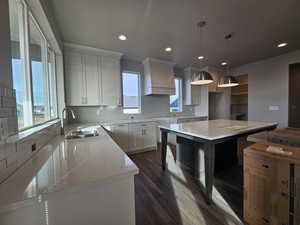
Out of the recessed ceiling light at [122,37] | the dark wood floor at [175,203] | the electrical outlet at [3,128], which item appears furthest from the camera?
the recessed ceiling light at [122,37]

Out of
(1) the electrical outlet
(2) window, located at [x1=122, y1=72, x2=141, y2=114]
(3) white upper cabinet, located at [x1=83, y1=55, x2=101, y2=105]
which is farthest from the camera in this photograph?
(2) window, located at [x1=122, y1=72, x2=141, y2=114]

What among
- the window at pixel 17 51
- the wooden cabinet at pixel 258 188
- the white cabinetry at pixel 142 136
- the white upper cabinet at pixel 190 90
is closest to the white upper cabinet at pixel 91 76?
the white cabinetry at pixel 142 136

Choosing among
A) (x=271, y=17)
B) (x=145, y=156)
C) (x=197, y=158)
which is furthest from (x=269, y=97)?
(x=145, y=156)

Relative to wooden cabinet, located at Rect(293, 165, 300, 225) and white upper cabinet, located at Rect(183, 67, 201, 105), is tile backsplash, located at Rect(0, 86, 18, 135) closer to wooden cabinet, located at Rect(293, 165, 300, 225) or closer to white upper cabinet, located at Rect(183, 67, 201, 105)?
wooden cabinet, located at Rect(293, 165, 300, 225)

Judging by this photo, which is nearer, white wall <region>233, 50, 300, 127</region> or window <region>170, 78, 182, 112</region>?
white wall <region>233, 50, 300, 127</region>

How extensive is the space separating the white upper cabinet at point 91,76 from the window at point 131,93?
0.53 metres

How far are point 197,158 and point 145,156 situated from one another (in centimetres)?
144

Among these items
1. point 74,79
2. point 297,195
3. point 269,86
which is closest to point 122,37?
point 74,79

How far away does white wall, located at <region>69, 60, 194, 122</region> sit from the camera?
340cm

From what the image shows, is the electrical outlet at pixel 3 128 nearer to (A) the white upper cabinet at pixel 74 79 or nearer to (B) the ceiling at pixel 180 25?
(B) the ceiling at pixel 180 25

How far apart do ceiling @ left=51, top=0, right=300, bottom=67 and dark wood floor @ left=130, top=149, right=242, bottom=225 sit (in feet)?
8.93

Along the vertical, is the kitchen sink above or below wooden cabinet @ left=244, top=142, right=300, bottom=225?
above

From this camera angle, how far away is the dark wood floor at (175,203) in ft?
4.70

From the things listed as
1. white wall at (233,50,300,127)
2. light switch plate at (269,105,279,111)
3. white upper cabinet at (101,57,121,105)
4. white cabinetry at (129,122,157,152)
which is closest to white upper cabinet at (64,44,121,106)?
white upper cabinet at (101,57,121,105)
